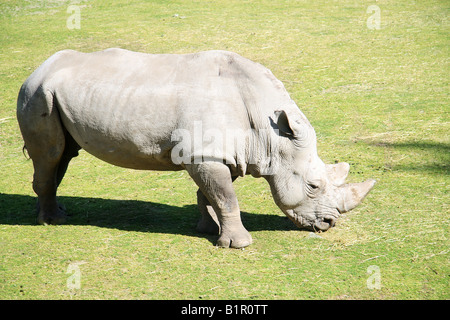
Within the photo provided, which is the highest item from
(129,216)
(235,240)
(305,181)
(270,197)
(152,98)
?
(152,98)

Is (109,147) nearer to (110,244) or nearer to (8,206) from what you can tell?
(110,244)

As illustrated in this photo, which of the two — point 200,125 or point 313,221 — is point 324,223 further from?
point 200,125

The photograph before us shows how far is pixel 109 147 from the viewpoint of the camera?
268 inches

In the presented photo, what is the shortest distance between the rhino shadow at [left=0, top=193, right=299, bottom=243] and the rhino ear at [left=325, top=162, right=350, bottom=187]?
0.77 m

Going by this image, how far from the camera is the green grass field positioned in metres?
6.15

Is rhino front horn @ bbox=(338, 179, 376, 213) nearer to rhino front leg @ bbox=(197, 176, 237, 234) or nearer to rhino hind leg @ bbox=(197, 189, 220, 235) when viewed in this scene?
rhino front leg @ bbox=(197, 176, 237, 234)

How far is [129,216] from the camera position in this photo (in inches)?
305

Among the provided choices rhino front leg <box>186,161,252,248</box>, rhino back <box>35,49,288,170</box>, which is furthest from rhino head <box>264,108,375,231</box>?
rhino front leg <box>186,161,252,248</box>

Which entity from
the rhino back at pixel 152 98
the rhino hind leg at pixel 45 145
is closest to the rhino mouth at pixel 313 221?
the rhino back at pixel 152 98

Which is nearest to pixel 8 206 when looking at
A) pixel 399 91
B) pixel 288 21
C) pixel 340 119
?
pixel 340 119

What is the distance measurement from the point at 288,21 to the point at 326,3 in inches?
80.1

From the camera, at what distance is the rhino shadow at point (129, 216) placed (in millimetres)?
7367

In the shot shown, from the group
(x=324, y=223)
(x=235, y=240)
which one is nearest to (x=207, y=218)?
(x=235, y=240)

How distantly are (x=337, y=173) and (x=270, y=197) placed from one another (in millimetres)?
1484
